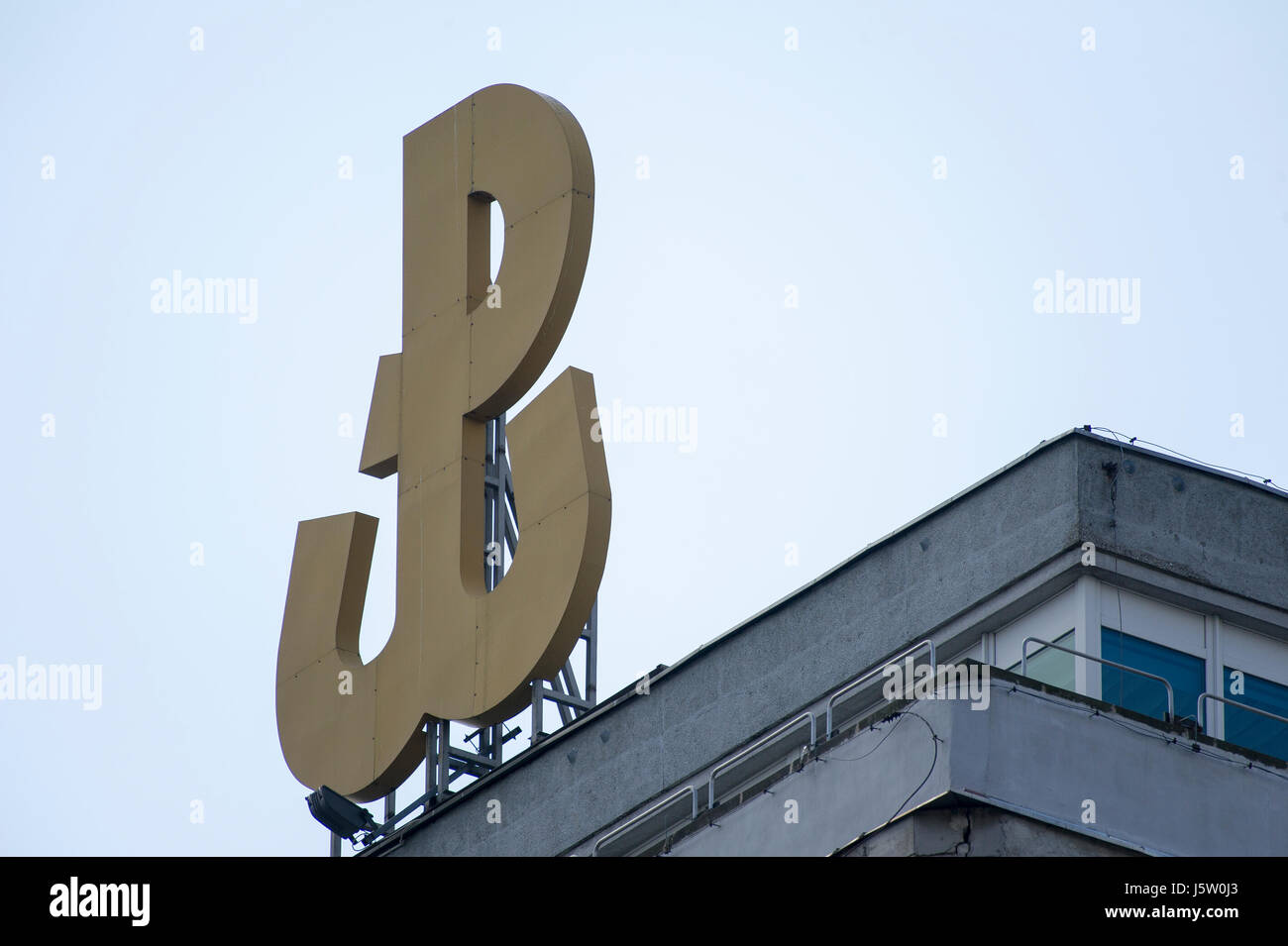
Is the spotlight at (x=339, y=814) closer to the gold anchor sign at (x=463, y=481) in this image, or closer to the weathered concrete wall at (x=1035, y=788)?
the gold anchor sign at (x=463, y=481)

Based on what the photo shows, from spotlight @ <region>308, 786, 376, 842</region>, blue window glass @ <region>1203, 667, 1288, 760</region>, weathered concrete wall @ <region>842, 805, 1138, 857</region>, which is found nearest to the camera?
weathered concrete wall @ <region>842, 805, 1138, 857</region>

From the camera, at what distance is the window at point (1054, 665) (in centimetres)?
2091

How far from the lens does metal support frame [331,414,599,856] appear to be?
27.5 meters

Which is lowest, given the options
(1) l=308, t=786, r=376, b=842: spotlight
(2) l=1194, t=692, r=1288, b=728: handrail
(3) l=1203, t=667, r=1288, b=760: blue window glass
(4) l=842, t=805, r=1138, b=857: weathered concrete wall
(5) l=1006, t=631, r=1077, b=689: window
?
(1) l=308, t=786, r=376, b=842: spotlight

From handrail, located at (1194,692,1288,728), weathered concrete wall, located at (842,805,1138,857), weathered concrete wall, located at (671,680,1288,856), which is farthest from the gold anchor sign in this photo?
weathered concrete wall, located at (842,805,1138,857)

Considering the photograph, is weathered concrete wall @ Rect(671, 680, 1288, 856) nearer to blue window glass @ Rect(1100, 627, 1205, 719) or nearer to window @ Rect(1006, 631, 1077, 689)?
blue window glass @ Rect(1100, 627, 1205, 719)

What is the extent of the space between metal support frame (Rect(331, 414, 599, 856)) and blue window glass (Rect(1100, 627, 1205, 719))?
7.48 metres

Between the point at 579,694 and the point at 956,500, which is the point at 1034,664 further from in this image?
the point at 579,694

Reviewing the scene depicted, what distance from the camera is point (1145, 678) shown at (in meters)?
20.9

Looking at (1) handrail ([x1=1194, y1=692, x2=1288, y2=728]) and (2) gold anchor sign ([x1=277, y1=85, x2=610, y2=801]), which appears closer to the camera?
(1) handrail ([x1=1194, y1=692, x2=1288, y2=728])

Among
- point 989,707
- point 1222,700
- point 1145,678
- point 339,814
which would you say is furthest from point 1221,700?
point 339,814

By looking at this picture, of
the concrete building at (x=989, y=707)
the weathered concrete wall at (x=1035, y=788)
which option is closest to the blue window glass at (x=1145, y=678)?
the concrete building at (x=989, y=707)

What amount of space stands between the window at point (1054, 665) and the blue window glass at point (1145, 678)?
321 mm
